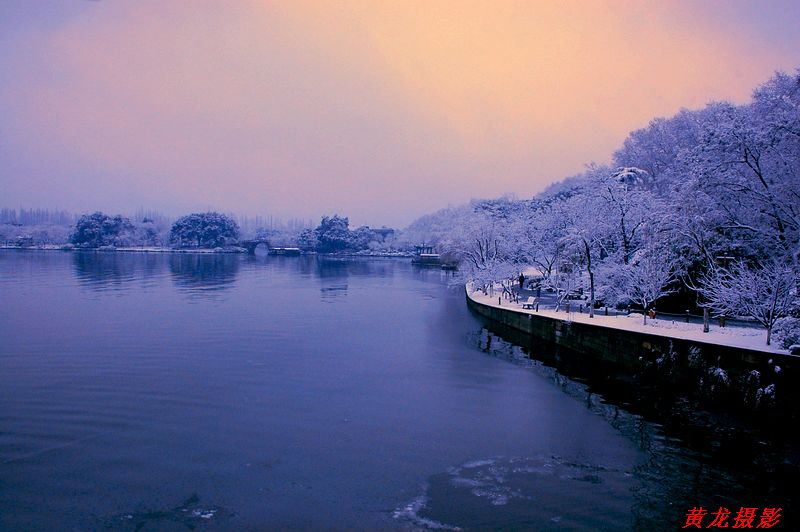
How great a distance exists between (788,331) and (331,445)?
1632 cm

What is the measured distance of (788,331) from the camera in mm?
19406

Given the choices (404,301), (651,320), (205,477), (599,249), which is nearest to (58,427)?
(205,477)

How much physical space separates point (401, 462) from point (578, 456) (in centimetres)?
536

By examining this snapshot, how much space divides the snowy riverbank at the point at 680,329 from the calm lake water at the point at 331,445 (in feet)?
14.6

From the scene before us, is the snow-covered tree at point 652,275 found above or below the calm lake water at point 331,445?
above

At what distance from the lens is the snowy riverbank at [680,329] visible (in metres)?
21.8

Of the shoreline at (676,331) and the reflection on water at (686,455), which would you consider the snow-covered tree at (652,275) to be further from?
the reflection on water at (686,455)

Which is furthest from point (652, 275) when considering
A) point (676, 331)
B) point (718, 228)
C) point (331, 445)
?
point (331, 445)

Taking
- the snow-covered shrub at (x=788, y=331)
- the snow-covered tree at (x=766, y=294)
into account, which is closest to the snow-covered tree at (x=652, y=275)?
the snow-covered tree at (x=766, y=294)

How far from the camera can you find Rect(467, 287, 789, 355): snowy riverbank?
21.8m

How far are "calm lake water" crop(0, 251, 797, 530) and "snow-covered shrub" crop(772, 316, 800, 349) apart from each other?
422 centimetres

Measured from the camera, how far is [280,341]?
3347cm

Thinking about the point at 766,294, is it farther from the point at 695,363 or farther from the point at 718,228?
the point at 718,228

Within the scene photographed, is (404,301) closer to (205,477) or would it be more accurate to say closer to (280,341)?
(280,341)
